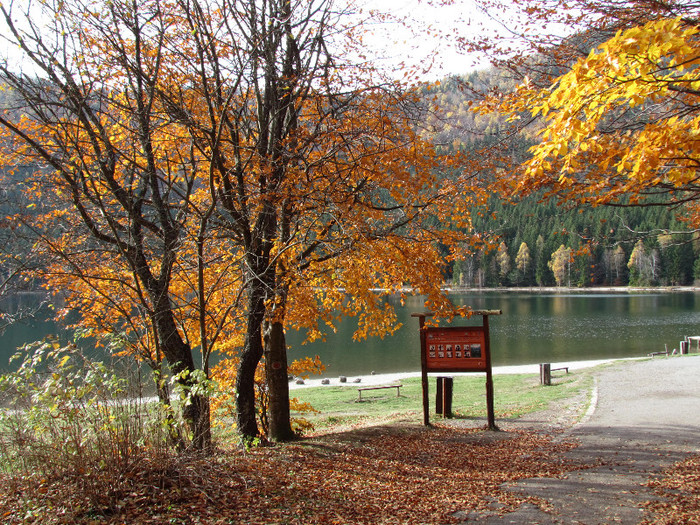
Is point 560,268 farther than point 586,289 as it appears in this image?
No

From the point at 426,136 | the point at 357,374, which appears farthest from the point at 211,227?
the point at 357,374

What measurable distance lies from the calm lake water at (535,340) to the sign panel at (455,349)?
57.7 feet

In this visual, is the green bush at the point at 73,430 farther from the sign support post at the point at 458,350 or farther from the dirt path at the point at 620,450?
the sign support post at the point at 458,350

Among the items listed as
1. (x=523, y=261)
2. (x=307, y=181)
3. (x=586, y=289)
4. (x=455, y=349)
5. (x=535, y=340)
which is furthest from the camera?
(x=523, y=261)

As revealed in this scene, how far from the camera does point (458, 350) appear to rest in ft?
28.3

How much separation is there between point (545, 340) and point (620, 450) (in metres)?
31.7

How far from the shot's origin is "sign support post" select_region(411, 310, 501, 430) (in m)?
8.50

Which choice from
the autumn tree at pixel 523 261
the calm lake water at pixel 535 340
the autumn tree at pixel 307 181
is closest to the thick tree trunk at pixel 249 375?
the autumn tree at pixel 307 181

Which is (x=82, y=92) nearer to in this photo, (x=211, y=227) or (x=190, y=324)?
(x=211, y=227)

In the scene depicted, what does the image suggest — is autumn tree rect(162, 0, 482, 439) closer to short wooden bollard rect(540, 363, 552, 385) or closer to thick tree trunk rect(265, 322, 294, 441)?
thick tree trunk rect(265, 322, 294, 441)

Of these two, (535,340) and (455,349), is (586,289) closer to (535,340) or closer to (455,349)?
(535,340)

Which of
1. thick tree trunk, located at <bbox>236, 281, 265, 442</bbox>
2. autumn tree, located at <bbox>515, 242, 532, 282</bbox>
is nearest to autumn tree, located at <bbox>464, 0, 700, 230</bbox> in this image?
thick tree trunk, located at <bbox>236, 281, 265, 442</bbox>

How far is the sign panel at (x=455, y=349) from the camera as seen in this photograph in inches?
336

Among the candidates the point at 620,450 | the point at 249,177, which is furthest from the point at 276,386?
the point at 620,450
